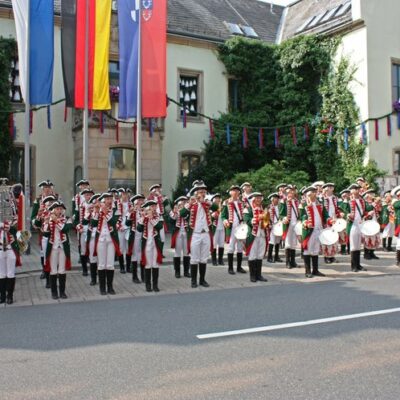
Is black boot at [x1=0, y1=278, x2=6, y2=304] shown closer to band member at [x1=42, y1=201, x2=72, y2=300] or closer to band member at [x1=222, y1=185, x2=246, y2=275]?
band member at [x1=42, y1=201, x2=72, y2=300]

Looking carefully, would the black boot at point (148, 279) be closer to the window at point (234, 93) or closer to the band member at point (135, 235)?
the band member at point (135, 235)

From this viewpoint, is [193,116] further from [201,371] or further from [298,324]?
[201,371]

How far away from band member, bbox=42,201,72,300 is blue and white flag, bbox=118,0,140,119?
712cm

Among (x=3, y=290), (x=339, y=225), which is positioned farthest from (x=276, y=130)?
(x=3, y=290)

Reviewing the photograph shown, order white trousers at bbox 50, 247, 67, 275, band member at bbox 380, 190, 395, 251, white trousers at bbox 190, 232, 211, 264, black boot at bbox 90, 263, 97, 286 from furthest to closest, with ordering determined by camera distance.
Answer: band member at bbox 380, 190, 395, 251
black boot at bbox 90, 263, 97, 286
white trousers at bbox 190, 232, 211, 264
white trousers at bbox 50, 247, 67, 275

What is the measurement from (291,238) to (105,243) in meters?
4.89

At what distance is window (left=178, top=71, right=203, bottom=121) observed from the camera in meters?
24.3

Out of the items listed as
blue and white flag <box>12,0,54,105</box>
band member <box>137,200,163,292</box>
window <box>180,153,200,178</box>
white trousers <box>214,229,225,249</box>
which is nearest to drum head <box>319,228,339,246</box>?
white trousers <box>214,229,225,249</box>

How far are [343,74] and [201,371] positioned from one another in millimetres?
20289

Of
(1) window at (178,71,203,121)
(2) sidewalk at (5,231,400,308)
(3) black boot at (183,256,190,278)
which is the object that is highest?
(1) window at (178,71,203,121)

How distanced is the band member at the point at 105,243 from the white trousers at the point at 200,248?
57.5 inches

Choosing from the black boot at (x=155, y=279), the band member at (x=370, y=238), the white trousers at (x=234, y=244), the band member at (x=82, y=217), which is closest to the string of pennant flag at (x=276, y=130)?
the band member at (x=370, y=238)

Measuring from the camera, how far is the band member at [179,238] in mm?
11586

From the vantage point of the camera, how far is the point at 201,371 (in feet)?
17.0
